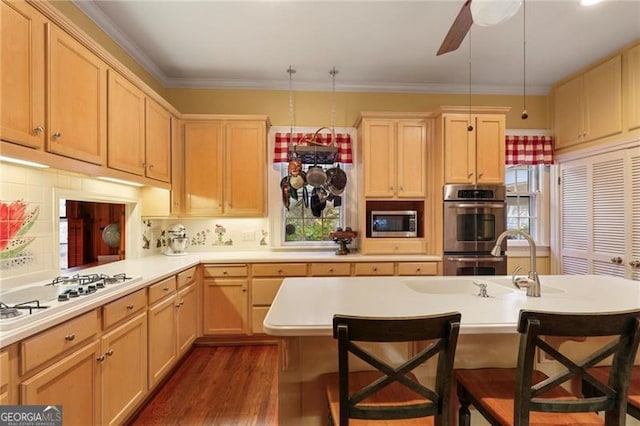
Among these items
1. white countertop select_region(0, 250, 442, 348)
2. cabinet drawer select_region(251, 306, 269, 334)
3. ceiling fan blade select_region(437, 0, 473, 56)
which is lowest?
cabinet drawer select_region(251, 306, 269, 334)

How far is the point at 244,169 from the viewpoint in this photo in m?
3.37

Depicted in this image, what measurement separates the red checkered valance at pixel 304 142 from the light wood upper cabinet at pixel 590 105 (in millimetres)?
2516

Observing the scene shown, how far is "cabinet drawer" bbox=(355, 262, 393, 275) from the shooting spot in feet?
10.4

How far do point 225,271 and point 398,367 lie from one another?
7.79ft

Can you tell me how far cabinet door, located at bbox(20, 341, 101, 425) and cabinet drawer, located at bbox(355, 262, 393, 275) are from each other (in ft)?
7.28

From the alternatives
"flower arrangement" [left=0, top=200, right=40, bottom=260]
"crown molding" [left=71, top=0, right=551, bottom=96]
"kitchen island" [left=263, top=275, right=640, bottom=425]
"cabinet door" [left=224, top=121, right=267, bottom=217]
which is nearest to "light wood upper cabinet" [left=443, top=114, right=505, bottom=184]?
"crown molding" [left=71, top=0, right=551, bottom=96]

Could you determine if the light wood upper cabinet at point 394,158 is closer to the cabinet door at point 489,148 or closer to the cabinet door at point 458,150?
the cabinet door at point 458,150

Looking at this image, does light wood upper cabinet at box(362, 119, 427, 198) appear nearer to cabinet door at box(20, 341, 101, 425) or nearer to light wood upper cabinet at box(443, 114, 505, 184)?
light wood upper cabinet at box(443, 114, 505, 184)

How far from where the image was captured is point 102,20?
2418mm

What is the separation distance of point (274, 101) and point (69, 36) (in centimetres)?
214

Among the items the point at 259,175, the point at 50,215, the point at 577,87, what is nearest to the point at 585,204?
the point at 577,87

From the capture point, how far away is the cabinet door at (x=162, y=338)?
6.97ft

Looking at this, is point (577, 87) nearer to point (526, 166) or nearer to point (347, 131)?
point (526, 166)

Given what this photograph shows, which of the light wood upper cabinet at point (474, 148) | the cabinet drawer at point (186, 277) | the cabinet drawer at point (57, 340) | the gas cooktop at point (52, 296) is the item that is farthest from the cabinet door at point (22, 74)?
the light wood upper cabinet at point (474, 148)
